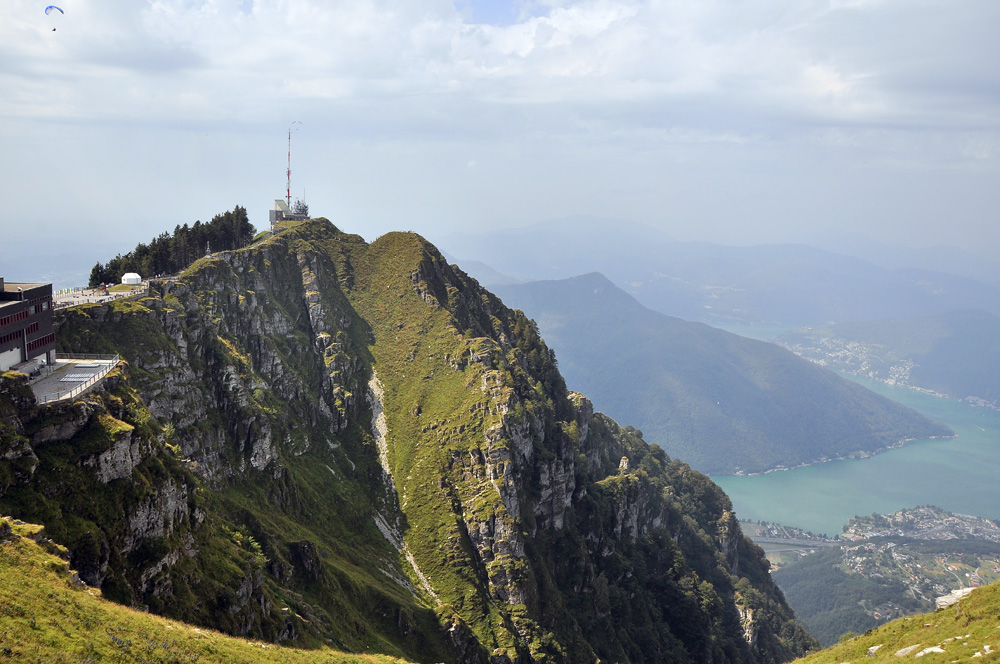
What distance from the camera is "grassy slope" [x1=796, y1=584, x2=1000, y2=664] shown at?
48.3m

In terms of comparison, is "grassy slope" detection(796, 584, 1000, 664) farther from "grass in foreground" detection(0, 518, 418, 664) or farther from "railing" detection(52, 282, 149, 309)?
"railing" detection(52, 282, 149, 309)

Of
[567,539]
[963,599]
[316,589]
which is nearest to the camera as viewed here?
[963,599]

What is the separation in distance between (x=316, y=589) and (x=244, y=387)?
42.3 meters

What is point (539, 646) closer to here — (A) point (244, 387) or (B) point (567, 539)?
A: (B) point (567, 539)

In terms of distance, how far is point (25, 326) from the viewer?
6719 centimetres

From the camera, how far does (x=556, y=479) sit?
149750 millimetres

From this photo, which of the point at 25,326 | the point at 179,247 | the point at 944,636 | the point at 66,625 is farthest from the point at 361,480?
the point at 944,636

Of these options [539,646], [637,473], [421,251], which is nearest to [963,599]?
[539,646]

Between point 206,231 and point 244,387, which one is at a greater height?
point 206,231

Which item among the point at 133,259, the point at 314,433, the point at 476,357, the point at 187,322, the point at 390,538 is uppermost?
the point at 133,259

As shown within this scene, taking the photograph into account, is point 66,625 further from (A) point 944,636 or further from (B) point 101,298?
(B) point 101,298

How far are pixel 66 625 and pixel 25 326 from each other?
4125cm

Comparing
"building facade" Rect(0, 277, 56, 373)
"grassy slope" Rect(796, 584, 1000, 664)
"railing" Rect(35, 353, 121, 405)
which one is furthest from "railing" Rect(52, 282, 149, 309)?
"grassy slope" Rect(796, 584, 1000, 664)

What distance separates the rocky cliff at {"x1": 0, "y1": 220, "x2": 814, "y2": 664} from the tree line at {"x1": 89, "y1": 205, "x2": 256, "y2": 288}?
33.5 ft
